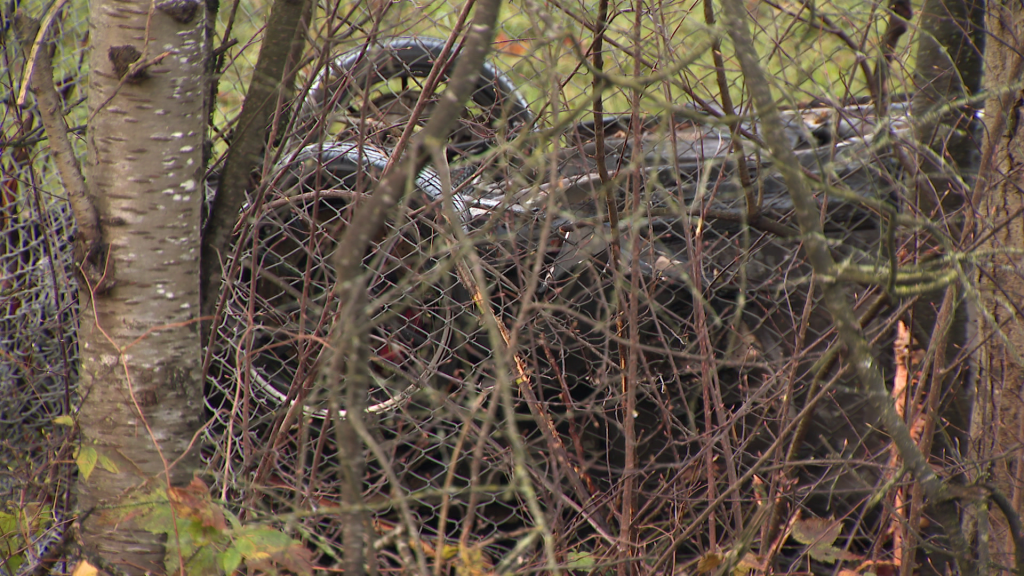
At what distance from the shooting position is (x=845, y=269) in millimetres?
1100

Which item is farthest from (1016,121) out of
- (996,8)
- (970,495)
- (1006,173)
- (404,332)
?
(404,332)

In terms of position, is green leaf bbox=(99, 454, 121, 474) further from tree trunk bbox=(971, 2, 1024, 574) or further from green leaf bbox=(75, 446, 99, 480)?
tree trunk bbox=(971, 2, 1024, 574)

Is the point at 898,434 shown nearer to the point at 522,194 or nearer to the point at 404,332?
the point at 522,194

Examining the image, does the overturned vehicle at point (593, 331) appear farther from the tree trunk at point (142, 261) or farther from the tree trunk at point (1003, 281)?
the tree trunk at point (142, 261)

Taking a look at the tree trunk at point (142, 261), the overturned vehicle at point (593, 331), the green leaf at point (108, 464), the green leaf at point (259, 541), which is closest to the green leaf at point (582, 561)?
the overturned vehicle at point (593, 331)

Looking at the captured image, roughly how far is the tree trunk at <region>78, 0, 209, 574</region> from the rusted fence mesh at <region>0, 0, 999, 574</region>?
0.68 ft

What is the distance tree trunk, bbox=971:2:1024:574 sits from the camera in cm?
175

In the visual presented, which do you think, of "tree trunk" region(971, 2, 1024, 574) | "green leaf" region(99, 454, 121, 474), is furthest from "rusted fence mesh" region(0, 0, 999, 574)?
"green leaf" region(99, 454, 121, 474)

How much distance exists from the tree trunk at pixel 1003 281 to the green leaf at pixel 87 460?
2.03 m

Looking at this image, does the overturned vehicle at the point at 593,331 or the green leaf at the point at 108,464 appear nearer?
the green leaf at the point at 108,464

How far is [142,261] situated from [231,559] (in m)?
0.64

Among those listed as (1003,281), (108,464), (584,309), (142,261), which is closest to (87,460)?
(108,464)

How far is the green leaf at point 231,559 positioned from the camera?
1.28 m

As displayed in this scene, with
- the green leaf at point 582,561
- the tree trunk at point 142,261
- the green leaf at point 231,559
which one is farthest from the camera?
the green leaf at point 582,561
